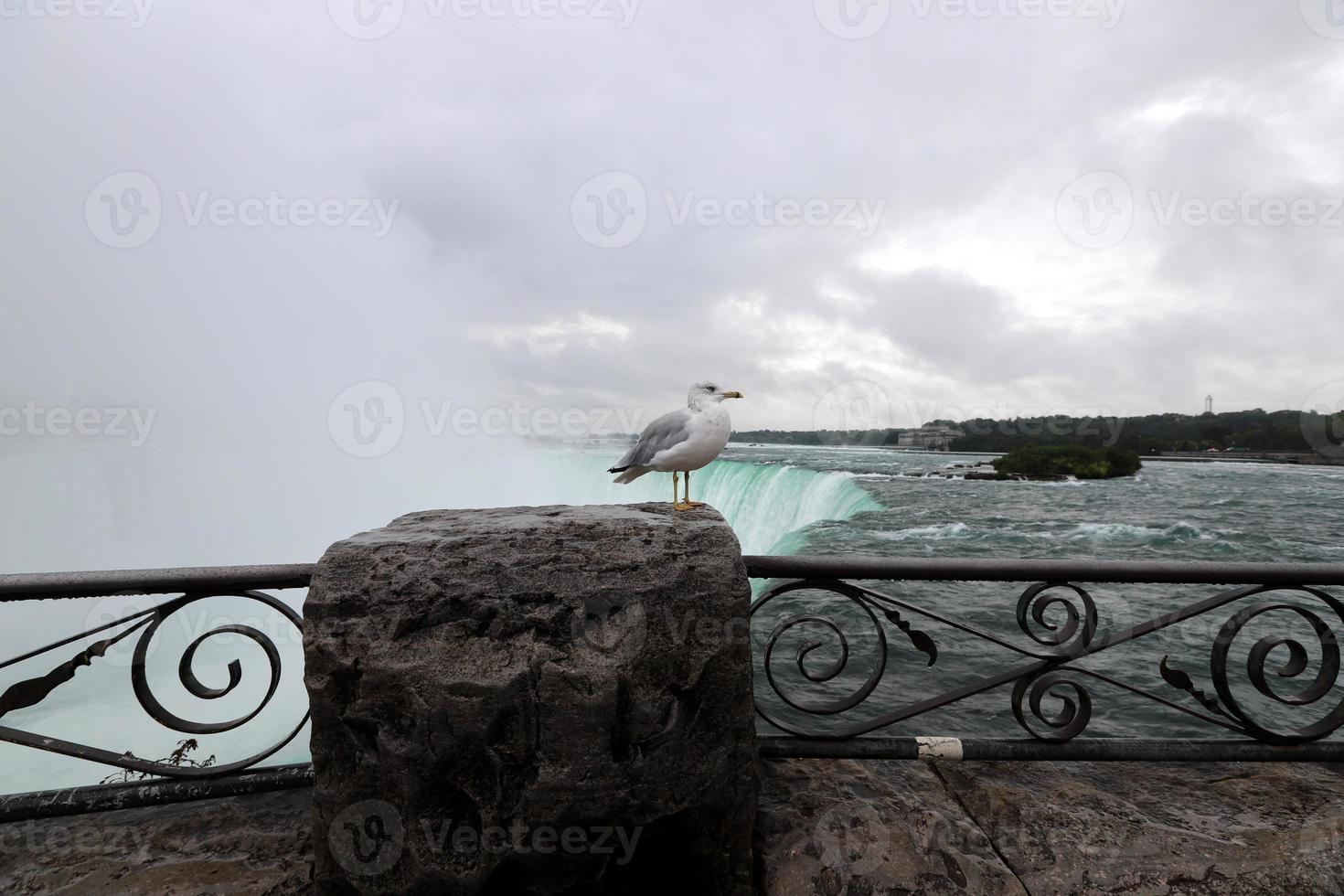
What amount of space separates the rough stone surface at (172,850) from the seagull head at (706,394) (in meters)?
1.77

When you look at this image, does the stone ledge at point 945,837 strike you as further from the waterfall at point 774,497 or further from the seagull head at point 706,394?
the waterfall at point 774,497

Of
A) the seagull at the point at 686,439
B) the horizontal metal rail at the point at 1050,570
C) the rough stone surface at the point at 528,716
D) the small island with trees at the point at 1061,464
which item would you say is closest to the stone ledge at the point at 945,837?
the rough stone surface at the point at 528,716

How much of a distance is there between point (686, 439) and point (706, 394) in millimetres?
259

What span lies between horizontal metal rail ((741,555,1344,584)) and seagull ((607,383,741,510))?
42cm

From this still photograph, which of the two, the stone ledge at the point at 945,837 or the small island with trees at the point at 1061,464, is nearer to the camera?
the stone ledge at the point at 945,837

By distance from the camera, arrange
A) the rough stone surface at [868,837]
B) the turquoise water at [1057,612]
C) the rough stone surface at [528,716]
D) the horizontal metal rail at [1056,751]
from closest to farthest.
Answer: the rough stone surface at [528,716] < the rough stone surface at [868,837] < the horizontal metal rail at [1056,751] < the turquoise water at [1057,612]

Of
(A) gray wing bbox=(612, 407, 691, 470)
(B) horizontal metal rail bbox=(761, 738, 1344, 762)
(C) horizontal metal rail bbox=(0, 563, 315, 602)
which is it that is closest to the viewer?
(C) horizontal metal rail bbox=(0, 563, 315, 602)

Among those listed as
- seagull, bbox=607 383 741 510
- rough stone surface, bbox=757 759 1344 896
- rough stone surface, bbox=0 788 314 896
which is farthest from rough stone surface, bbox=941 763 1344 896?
rough stone surface, bbox=0 788 314 896

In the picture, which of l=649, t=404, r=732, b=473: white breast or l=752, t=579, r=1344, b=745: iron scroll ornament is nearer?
l=752, t=579, r=1344, b=745: iron scroll ornament

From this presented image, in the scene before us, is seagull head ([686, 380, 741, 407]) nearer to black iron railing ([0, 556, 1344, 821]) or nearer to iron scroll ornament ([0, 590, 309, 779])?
black iron railing ([0, 556, 1344, 821])

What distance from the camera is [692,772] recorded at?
A: 5.11ft

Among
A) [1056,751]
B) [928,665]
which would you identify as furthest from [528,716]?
[1056,751]

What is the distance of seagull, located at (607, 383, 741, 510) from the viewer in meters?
2.23

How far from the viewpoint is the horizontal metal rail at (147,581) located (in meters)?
1.79
